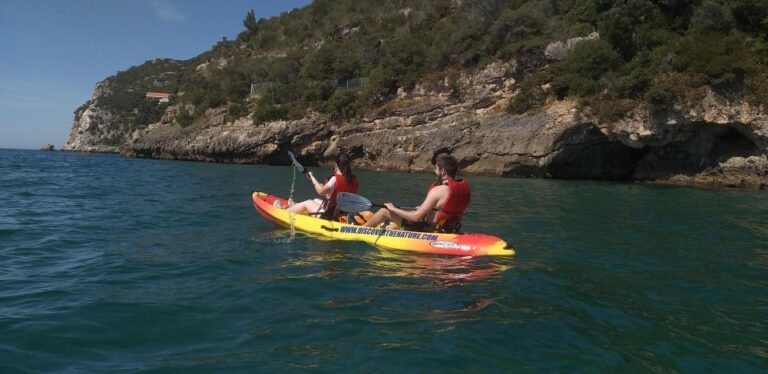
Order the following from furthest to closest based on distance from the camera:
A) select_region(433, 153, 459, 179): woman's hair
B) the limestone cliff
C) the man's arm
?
the limestone cliff → the man's arm → select_region(433, 153, 459, 179): woman's hair

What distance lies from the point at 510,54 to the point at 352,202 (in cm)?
2489

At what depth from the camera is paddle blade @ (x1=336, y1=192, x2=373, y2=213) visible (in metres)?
9.09

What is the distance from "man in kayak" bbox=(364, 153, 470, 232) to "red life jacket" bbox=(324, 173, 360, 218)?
3.60ft

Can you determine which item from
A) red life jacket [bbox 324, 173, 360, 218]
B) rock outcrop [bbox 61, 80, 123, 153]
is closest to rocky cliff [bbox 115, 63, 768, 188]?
red life jacket [bbox 324, 173, 360, 218]

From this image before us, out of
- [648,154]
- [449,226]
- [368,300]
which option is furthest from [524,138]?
[368,300]

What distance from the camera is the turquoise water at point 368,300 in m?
4.00

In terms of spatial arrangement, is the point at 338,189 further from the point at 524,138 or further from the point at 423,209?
the point at 524,138

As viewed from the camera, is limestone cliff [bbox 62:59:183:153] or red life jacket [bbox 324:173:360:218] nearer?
red life jacket [bbox 324:173:360:218]

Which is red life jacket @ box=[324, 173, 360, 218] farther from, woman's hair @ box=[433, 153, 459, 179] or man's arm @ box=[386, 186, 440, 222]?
woman's hair @ box=[433, 153, 459, 179]

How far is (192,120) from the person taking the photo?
52125 mm

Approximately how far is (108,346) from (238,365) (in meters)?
1.21

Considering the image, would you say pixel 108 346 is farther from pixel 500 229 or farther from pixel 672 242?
pixel 672 242

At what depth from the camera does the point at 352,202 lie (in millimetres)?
9117

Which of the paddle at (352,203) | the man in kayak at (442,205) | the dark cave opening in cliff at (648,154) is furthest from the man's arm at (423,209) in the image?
the dark cave opening in cliff at (648,154)
